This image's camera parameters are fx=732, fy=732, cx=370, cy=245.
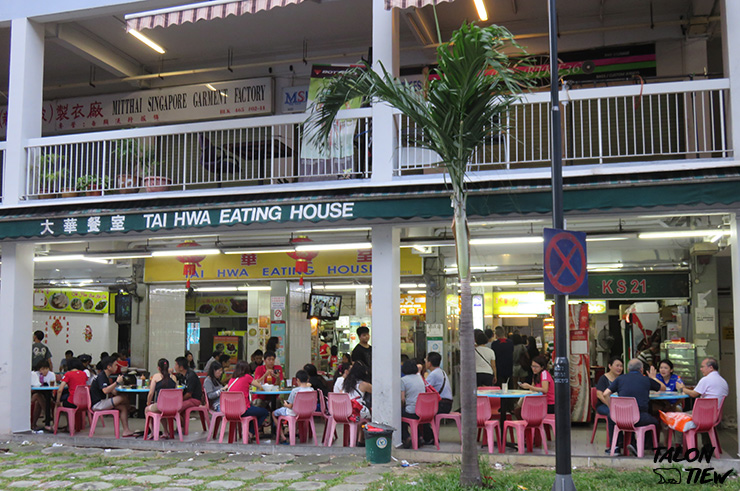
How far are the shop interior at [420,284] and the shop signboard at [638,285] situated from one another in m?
0.05

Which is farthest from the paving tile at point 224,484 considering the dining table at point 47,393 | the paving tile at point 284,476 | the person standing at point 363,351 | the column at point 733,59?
the column at point 733,59

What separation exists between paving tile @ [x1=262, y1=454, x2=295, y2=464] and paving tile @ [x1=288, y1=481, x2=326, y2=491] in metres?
1.48

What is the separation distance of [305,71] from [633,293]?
8.07m

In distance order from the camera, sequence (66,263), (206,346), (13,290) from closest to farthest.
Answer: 1. (13,290)
2. (66,263)
3. (206,346)

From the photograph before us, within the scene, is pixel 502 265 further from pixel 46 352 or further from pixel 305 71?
pixel 46 352

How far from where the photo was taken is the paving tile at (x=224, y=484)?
28.4 ft

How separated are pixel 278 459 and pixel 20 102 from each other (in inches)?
296

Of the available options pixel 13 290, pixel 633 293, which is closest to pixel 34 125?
pixel 13 290

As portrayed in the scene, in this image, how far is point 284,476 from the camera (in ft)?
30.4

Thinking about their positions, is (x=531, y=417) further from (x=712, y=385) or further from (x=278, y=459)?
(x=278, y=459)

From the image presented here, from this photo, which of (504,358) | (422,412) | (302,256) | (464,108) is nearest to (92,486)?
(422,412)

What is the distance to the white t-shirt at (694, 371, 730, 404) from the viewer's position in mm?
9802

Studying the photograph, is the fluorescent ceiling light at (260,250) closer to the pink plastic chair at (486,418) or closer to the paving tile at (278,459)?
the paving tile at (278,459)

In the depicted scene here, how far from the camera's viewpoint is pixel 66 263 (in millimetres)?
18188
